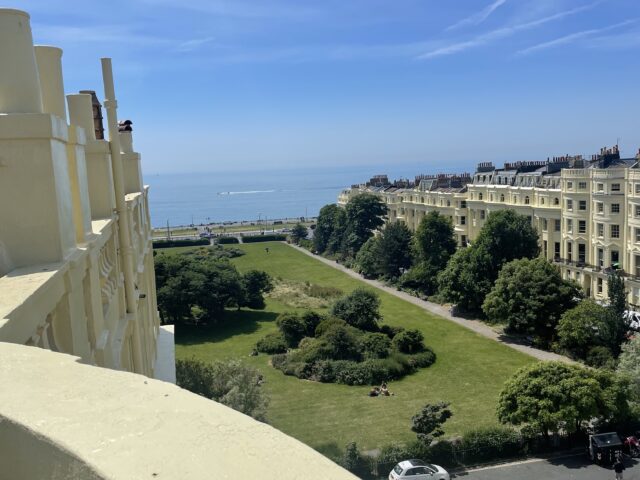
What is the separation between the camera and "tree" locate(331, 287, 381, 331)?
3388 centimetres

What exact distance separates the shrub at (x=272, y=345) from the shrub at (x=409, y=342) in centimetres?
617

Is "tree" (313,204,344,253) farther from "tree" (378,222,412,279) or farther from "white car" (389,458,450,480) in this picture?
"white car" (389,458,450,480)

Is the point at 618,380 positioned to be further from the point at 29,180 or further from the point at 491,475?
the point at 29,180

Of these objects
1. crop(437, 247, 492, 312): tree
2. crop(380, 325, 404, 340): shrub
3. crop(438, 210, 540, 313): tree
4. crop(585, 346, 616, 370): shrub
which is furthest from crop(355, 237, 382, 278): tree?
crop(585, 346, 616, 370): shrub

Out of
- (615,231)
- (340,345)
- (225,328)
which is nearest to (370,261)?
(225,328)

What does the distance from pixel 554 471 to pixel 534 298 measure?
47.0 ft

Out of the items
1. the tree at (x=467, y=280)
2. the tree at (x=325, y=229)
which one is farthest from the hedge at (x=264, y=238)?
the tree at (x=467, y=280)

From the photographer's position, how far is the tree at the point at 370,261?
172ft

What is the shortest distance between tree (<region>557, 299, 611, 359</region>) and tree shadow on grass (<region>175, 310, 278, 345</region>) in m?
18.0

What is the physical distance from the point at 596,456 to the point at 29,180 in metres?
18.8

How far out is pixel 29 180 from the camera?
166 inches

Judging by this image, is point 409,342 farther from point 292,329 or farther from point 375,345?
point 292,329

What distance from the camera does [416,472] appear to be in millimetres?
16328

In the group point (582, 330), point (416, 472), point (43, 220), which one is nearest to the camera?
point (43, 220)
